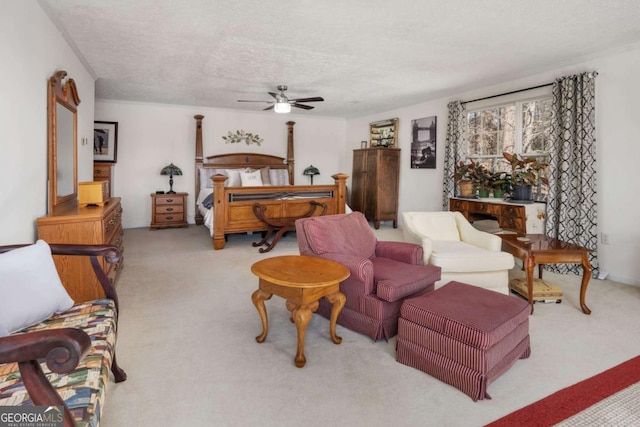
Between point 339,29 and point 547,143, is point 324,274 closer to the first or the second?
point 339,29

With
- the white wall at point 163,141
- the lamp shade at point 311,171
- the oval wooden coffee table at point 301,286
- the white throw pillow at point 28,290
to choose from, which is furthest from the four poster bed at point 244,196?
the white throw pillow at point 28,290

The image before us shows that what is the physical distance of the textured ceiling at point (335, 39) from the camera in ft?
9.46

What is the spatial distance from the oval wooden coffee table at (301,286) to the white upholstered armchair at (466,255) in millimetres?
1114

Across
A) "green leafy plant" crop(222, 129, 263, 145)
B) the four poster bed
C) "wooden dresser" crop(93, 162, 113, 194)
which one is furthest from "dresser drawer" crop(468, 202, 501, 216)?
"wooden dresser" crop(93, 162, 113, 194)

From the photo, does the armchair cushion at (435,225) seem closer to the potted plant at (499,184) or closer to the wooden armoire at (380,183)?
the potted plant at (499,184)

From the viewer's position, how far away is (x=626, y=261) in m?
3.90

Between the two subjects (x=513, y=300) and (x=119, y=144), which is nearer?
(x=513, y=300)

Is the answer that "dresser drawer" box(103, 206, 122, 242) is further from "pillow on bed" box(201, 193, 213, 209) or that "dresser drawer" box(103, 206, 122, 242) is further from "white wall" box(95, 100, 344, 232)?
"white wall" box(95, 100, 344, 232)

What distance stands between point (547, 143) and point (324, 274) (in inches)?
155

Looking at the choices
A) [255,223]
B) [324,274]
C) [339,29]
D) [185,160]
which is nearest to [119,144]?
[185,160]

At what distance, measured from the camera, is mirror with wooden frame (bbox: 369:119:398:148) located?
7.36 m

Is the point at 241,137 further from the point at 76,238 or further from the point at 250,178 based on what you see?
the point at 76,238

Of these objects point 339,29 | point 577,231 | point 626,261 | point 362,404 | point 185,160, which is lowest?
point 362,404

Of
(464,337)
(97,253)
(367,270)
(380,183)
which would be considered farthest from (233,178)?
(464,337)
